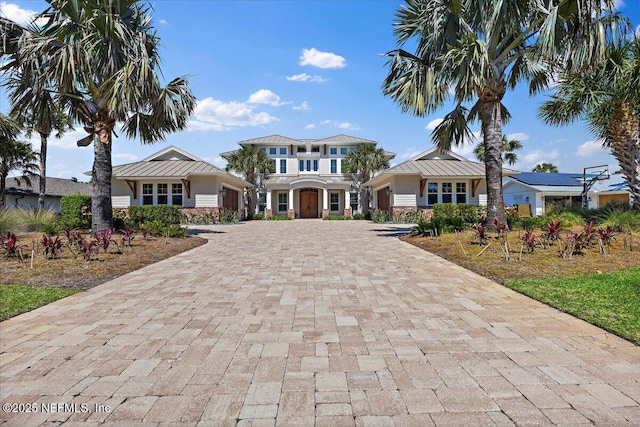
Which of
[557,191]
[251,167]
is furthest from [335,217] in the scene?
[557,191]

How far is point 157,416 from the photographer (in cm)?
239

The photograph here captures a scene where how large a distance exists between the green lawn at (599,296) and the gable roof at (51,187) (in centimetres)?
3639

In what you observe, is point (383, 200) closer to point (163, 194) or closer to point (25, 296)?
point (163, 194)

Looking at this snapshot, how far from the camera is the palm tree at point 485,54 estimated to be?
9281 mm

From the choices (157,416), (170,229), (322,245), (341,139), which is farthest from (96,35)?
(341,139)

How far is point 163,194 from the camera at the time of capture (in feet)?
76.8

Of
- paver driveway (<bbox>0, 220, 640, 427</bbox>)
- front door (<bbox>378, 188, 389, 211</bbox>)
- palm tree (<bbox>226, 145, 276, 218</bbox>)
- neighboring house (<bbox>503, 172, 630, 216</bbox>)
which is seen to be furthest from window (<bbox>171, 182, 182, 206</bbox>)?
neighboring house (<bbox>503, 172, 630, 216</bbox>)

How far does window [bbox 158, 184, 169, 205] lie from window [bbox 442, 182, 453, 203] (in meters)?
18.0

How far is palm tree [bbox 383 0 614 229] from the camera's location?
928 centimetres

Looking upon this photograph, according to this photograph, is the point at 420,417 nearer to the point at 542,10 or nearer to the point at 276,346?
the point at 276,346

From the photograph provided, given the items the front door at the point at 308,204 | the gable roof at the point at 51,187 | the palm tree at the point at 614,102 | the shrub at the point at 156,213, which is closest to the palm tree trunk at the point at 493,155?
the palm tree at the point at 614,102

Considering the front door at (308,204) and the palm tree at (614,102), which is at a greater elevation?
the palm tree at (614,102)

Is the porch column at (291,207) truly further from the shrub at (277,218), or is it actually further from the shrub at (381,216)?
the shrub at (381,216)

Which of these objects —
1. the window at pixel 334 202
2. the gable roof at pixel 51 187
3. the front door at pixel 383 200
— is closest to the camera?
the front door at pixel 383 200
